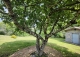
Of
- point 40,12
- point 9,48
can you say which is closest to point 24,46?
point 9,48

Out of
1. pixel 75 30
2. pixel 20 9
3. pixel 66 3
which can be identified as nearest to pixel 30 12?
pixel 20 9

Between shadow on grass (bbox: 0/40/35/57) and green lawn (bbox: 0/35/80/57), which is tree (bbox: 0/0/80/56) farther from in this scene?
green lawn (bbox: 0/35/80/57)

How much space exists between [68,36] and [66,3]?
20707mm

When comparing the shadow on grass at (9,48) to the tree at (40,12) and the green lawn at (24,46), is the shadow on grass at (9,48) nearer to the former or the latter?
the green lawn at (24,46)

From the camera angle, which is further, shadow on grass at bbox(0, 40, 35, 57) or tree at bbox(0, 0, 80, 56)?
shadow on grass at bbox(0, 40, 35, 57)

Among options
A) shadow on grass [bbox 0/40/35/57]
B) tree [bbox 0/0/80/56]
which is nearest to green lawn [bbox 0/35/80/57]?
shadow on grass [bbox 0/40/35/57]

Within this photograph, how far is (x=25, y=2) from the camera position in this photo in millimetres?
8305

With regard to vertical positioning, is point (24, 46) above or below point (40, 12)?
below

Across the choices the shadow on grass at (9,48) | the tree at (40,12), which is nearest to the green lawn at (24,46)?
→ the shadow on grass at (9,48)

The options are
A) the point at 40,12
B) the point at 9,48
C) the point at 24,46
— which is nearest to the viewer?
the point at 40,12

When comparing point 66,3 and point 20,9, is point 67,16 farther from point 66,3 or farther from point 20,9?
point 20,9

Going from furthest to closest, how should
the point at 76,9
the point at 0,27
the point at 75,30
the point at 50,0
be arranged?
1. the point at 0,27
2. the point at 75,30
3. the point at 76,9
4. the point at 50,0

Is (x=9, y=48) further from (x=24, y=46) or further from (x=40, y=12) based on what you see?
(x=40, y=12)

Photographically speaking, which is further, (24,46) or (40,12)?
(24,46)
